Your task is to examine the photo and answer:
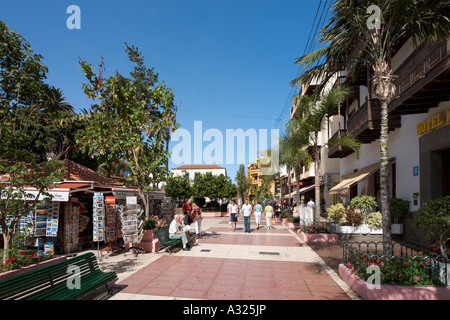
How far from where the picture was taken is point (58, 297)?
4.24 meters

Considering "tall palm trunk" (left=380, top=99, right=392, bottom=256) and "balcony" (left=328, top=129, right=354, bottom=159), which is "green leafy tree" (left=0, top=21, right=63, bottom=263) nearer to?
"tall palm trunk" (left=380, top=99, right=392, bottom=256)

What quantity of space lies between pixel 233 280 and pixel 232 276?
1.06ft

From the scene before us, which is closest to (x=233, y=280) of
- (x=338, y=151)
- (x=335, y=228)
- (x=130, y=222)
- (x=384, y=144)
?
(x=384, y=144)

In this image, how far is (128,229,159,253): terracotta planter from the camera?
9.91 meters

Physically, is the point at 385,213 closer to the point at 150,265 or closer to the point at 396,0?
the point at 396,0

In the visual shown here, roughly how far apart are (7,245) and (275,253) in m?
7.43

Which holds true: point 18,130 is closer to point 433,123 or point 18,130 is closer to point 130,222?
point 130,222

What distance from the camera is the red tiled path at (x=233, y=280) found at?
562 cm

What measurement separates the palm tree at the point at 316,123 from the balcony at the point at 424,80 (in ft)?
7.74

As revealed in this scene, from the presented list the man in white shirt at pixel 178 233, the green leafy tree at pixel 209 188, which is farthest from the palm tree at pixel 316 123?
the green leafy tree at pixel 209 188

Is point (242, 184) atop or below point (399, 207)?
atop

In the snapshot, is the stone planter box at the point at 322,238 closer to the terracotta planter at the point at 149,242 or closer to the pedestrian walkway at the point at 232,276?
the pedestrian walkway at the point at 232,276

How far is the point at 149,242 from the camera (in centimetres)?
1002
